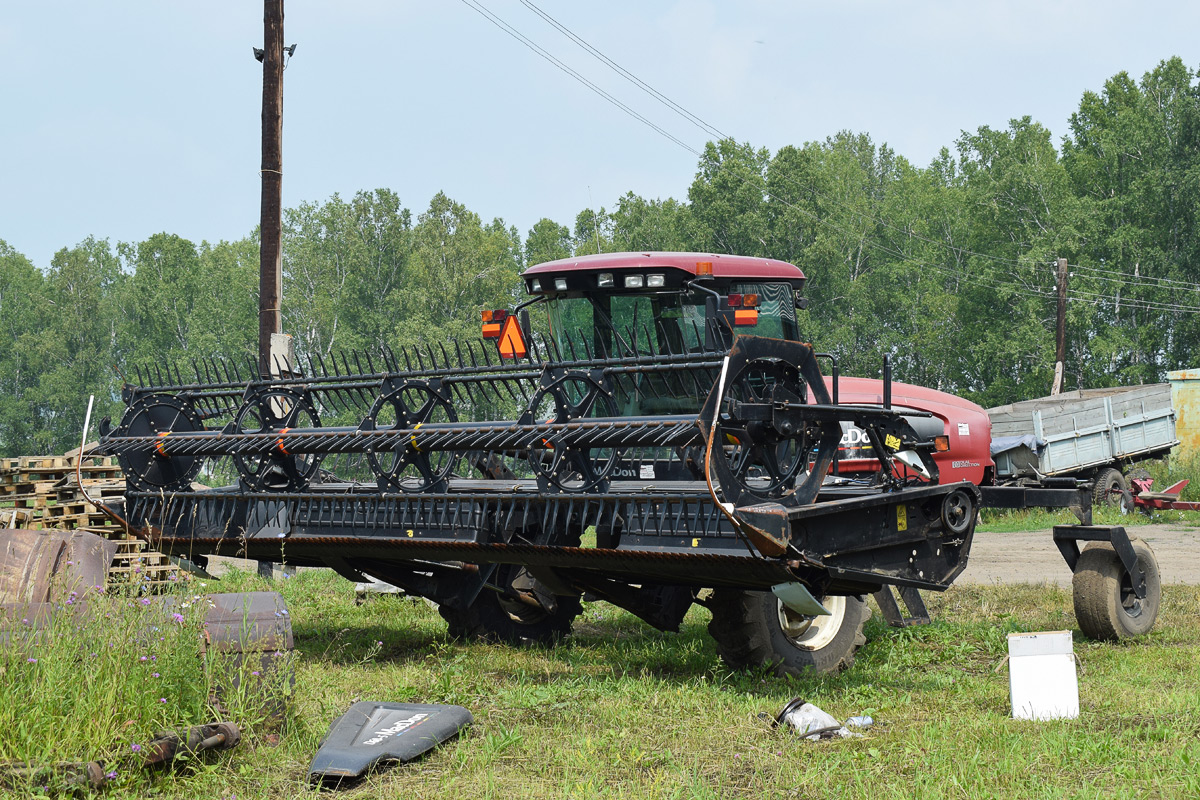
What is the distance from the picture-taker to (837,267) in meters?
45.2

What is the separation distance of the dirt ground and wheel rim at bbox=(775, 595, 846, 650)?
4225mm

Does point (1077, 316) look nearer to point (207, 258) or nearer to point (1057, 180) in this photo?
point (1057, 180)

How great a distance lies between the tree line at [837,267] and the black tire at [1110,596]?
104 ft

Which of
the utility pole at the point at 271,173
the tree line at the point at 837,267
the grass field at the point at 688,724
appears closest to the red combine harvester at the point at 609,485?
the grass field at the point at 688,724

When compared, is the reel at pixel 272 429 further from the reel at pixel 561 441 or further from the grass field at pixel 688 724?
the reel at pixel 561 441

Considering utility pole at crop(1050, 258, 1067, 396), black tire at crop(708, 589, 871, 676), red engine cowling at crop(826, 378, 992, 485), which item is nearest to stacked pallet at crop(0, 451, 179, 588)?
black tire at crop(708, 589, 871, 676)

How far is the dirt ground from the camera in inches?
430

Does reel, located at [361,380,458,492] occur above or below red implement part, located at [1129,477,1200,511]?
above

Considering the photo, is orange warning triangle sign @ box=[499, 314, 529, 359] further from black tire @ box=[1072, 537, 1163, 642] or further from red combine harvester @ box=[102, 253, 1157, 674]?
black tire @ box=[1072, 537, 1163, 642]

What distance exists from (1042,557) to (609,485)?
9.16 metres

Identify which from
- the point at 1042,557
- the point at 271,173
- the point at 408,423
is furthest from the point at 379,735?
the point at 1042,557

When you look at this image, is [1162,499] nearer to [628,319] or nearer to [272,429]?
[628,319]

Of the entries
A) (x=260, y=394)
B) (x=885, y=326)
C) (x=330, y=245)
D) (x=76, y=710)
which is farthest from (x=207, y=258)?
(x=76, y=710)

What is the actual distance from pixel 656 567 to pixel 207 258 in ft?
188
